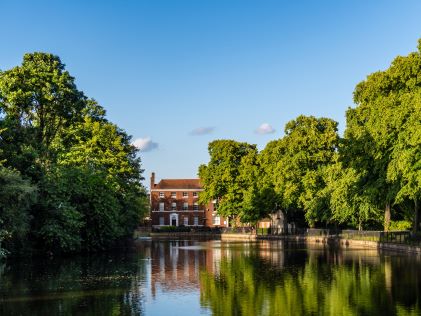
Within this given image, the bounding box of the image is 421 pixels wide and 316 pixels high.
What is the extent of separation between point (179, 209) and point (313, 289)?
4774 inches

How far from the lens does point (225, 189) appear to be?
104750 mm

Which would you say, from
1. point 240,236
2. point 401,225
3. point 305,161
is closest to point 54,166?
point 401,225

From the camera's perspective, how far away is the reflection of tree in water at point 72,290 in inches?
770

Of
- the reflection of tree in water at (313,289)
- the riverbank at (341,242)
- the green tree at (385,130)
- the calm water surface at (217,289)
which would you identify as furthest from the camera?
the riverbank at (341,242)

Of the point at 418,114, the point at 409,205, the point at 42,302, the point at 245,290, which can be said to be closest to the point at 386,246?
the point at 409,205

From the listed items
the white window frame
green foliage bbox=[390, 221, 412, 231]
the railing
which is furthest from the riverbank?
the white window frame

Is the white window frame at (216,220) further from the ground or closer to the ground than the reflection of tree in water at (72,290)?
further from the ground

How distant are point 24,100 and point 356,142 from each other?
28680 millimetres

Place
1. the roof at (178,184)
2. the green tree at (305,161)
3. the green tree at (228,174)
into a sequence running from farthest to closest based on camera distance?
the roof at (178,184), the green tree at (228,174), the green tree at (305,161)

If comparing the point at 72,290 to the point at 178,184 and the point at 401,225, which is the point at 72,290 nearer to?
the point at 401,225

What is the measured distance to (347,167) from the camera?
193 ft

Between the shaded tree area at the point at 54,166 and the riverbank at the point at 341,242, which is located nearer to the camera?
the shaded tree area at the point at 54,166

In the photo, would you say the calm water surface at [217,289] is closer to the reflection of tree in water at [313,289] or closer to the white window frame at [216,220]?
the reflection of tree in water at [313,289]

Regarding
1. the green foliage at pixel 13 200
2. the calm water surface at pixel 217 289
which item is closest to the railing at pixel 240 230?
the calm water surface at pixel 217 289
